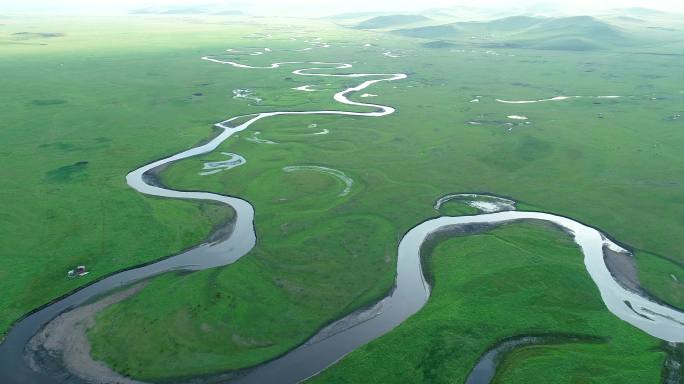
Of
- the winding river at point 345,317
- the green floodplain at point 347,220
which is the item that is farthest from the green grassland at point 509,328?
the winding river at point 345,317

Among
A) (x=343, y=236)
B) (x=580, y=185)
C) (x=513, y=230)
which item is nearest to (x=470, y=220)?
(x=513, y=230)

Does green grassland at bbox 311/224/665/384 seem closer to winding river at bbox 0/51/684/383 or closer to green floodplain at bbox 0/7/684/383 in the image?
green floodplain at bbox 0/7/684/383

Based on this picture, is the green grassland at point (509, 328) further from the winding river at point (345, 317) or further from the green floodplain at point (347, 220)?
the winding river at point (345, 317)

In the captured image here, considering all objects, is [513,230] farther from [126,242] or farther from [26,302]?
[26,302]

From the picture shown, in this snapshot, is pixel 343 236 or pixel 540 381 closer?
pixel 540 381

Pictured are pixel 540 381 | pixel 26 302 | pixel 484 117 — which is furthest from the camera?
pixel 484 117

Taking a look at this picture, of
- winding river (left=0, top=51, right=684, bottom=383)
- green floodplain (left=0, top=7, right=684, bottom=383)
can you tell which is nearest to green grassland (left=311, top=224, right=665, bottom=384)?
green floodplain (left=0, top=7, right=684, bottom=383)
